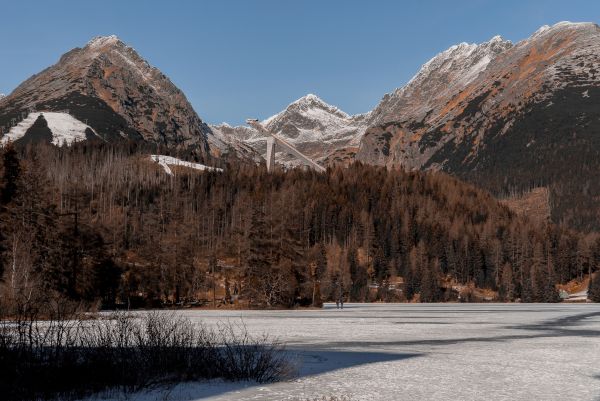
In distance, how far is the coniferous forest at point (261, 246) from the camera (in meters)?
58.2

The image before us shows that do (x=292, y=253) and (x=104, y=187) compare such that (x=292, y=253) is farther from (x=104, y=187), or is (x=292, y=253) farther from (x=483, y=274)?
(x=104, y=187)

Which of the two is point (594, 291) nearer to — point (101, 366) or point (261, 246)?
point (261, 246)

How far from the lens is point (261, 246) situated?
69.7 metres

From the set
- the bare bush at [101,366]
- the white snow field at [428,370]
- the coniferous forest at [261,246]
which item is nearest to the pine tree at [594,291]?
the coniferous forest at [261,246]

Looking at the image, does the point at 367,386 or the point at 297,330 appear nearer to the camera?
the point at 367,386

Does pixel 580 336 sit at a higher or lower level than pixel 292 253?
lower

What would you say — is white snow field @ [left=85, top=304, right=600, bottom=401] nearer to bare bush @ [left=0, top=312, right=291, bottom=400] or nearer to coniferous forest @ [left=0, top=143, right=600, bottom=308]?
bare bush @ [left=0, top=312, right=291, bottom=400]

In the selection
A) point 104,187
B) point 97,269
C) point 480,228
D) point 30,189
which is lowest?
point 97,269

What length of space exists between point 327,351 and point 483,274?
13777 centimetres

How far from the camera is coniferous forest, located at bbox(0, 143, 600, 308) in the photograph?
5816cm

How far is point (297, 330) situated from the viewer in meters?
30.4

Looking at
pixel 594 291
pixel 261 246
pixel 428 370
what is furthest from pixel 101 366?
pixel 594 291

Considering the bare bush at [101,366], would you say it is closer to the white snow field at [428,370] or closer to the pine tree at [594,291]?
the white snow field at [428,370]

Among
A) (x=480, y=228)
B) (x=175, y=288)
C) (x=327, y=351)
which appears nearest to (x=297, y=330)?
(x=327, y=351)
